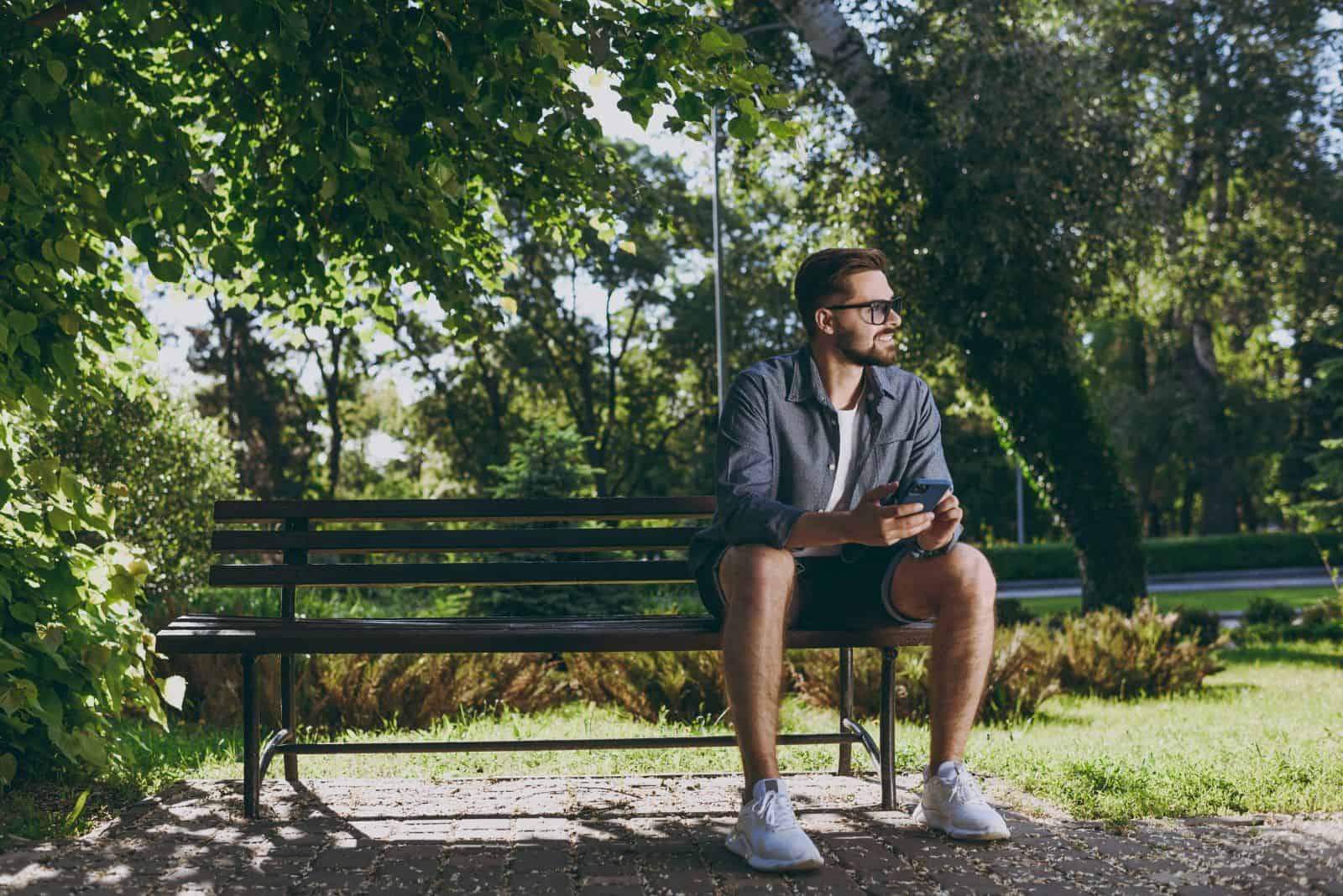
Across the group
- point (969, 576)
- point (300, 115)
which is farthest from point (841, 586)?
point (300, 115)

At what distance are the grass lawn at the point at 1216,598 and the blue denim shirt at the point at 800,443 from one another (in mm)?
18778

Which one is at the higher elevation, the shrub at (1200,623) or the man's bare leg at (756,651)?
the man's bare leg at (756,651)

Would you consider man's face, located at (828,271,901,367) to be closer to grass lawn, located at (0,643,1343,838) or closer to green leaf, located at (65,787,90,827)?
grass lawn, located at (0,643,1343,838)

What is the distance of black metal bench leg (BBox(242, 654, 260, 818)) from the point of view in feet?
13.1

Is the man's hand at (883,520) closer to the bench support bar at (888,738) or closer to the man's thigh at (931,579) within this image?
the man's thigh at (931,579)

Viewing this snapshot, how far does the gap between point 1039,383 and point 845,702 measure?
8.19m

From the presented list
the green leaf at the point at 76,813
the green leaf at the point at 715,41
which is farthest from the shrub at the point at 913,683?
the green leaf at the point at 76,813

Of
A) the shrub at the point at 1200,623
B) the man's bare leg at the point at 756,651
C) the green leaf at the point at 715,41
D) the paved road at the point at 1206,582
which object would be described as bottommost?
the paved road at the point at 1206,582

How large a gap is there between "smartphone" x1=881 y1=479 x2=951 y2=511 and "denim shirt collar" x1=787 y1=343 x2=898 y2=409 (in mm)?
485

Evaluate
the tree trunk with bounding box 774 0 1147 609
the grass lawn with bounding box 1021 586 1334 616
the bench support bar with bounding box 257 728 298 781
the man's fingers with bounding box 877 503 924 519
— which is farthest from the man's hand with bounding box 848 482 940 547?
the grass lawn with bounding box 1021 586 1334 616

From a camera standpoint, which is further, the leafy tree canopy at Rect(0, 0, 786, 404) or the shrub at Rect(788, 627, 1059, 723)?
the shrub at Rect(788, 627, 1059, 723)

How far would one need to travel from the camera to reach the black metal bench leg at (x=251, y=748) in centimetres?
400

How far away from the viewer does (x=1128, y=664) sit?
9.00m

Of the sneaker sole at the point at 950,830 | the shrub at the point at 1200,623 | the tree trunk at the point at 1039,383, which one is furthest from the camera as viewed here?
the shrub at the point at 1200,623
